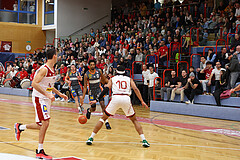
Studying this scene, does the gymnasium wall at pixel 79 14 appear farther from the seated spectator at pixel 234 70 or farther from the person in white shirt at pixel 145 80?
the seated spectator at pixel 234 70

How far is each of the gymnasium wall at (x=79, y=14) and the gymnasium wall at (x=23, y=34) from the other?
3090 mm

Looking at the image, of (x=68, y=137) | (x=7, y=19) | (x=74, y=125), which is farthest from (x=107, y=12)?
(x=68, y=137)

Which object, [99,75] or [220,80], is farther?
[220,80]

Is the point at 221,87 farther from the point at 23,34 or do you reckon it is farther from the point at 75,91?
the point at 23,34

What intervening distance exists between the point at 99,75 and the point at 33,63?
47.9ft

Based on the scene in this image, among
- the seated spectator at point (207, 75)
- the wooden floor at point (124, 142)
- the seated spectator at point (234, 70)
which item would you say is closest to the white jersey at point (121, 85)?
the wooden floor at point (124, 142)

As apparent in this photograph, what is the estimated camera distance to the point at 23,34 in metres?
29.8

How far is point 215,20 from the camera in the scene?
17.9 meters

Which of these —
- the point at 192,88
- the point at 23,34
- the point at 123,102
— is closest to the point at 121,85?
the point at 123,102

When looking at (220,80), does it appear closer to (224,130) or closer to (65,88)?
(224,130)

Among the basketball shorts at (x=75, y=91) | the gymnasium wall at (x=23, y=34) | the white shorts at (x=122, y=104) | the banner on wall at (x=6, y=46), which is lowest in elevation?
the basketball shorts at (x=75, y=91)

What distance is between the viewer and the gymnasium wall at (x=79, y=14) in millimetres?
28266

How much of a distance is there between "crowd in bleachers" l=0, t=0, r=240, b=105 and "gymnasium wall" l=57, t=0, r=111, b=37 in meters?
3.25

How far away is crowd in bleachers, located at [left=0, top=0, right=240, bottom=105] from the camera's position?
13727mm
